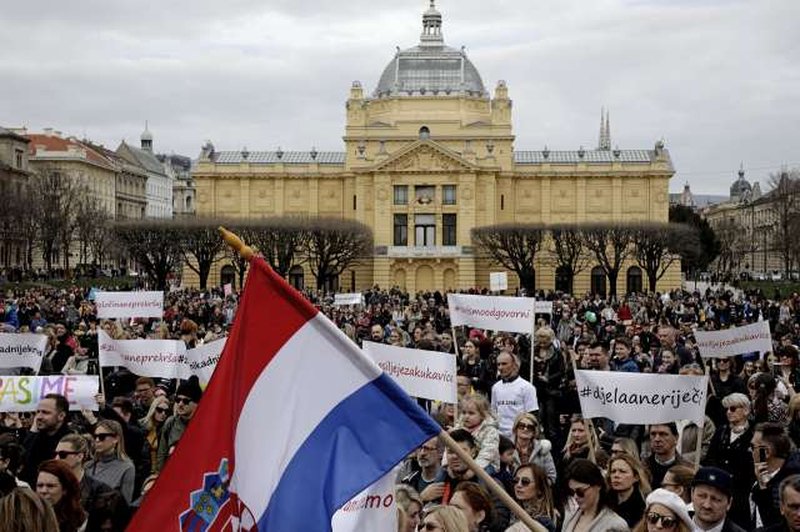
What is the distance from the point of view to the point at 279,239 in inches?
2564

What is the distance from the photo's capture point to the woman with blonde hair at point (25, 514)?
210 inches

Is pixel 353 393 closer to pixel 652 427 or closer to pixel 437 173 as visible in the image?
pixel 652 427

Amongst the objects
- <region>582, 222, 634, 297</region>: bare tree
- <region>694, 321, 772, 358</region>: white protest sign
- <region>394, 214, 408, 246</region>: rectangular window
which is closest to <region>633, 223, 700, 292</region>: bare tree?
<region>582, 222, 634, 297</region>: bare tree

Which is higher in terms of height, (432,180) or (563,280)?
(432,180)

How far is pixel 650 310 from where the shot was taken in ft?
122

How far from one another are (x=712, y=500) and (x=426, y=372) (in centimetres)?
471

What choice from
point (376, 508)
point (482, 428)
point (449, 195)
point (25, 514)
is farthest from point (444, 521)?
point (449, 195)

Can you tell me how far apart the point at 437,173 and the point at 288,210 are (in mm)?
12153

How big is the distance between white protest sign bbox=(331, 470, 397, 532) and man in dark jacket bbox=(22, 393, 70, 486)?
14.5 feet

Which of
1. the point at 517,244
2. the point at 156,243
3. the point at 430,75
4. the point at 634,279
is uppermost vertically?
the point at 430,75

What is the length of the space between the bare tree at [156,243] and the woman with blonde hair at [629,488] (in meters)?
55.7

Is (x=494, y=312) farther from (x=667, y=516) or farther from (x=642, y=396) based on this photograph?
(x=667, y=516)

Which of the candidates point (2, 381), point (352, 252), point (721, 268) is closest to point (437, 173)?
point (352, 252)

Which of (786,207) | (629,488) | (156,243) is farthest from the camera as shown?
(786,207)
